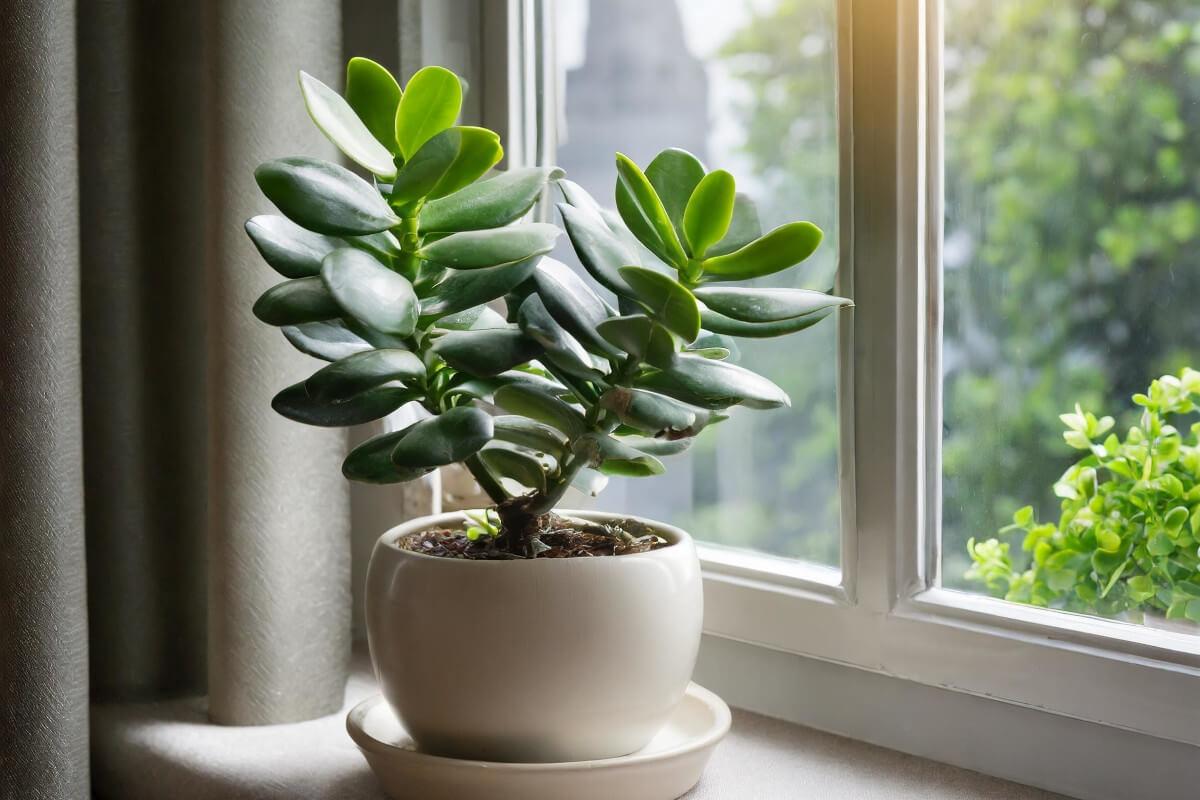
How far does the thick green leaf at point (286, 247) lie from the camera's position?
63 centimetres

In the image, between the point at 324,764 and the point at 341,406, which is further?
the point at 324,764

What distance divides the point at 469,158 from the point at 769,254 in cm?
18

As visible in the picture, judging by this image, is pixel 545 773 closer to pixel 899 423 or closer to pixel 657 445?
pixel 657 445

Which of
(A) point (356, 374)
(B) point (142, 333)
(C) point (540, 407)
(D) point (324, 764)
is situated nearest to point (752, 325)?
(C) point (540, 407)

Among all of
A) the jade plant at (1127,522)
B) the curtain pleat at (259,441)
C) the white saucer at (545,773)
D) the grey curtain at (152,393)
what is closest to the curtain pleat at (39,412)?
the grey curtain at (152,393)

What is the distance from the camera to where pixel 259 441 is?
0.90 m

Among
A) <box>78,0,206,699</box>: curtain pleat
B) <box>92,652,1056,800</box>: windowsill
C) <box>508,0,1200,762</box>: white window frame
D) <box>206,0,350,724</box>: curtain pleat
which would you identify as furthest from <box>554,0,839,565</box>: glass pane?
<box>78,0,206,699</box>: curtain pleat

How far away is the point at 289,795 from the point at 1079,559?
0.61 meters

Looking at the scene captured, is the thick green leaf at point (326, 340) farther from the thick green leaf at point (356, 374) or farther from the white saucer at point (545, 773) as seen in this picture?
the white saucer at point (545, 773)

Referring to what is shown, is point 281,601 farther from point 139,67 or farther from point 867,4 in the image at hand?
point 867,4

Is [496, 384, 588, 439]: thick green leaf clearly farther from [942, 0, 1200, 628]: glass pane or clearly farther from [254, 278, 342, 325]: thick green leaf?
[942, 0, 1200, 628]: glass pane

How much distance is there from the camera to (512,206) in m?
0.66

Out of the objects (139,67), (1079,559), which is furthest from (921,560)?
(139,67)

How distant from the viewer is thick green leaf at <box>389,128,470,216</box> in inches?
23.9
